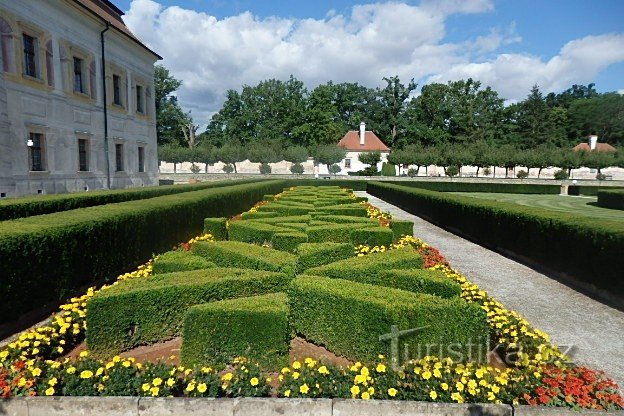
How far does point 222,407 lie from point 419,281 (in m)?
3.04

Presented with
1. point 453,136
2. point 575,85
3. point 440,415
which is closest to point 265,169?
point 453,136

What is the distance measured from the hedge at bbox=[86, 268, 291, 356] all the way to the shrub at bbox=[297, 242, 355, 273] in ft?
3.66

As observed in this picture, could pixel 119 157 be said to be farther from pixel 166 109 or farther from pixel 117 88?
pixel 166 109

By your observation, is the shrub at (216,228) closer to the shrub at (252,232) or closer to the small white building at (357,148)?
the shrub at (252,232)

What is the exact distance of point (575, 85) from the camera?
340 feet

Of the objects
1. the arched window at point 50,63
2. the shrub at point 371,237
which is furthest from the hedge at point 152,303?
the arched window at point 50,63

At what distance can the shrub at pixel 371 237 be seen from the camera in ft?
26.6

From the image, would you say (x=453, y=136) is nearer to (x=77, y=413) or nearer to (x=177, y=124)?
(x=177, y=124)

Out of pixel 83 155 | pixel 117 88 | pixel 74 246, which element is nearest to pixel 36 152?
pixel 83 155

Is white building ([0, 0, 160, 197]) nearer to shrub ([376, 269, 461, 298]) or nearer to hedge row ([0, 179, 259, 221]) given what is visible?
hedge row ([0, 179, 259, 221])

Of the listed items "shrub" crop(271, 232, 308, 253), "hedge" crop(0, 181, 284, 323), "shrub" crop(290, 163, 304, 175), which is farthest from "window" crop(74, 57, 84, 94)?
"shrub" crop(290, 163, 304, 175)

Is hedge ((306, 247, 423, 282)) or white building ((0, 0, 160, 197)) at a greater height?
white building ((0, 0, 160, 197))

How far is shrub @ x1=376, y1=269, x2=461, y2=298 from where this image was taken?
4.75 meters

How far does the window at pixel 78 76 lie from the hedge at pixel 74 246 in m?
15.4
